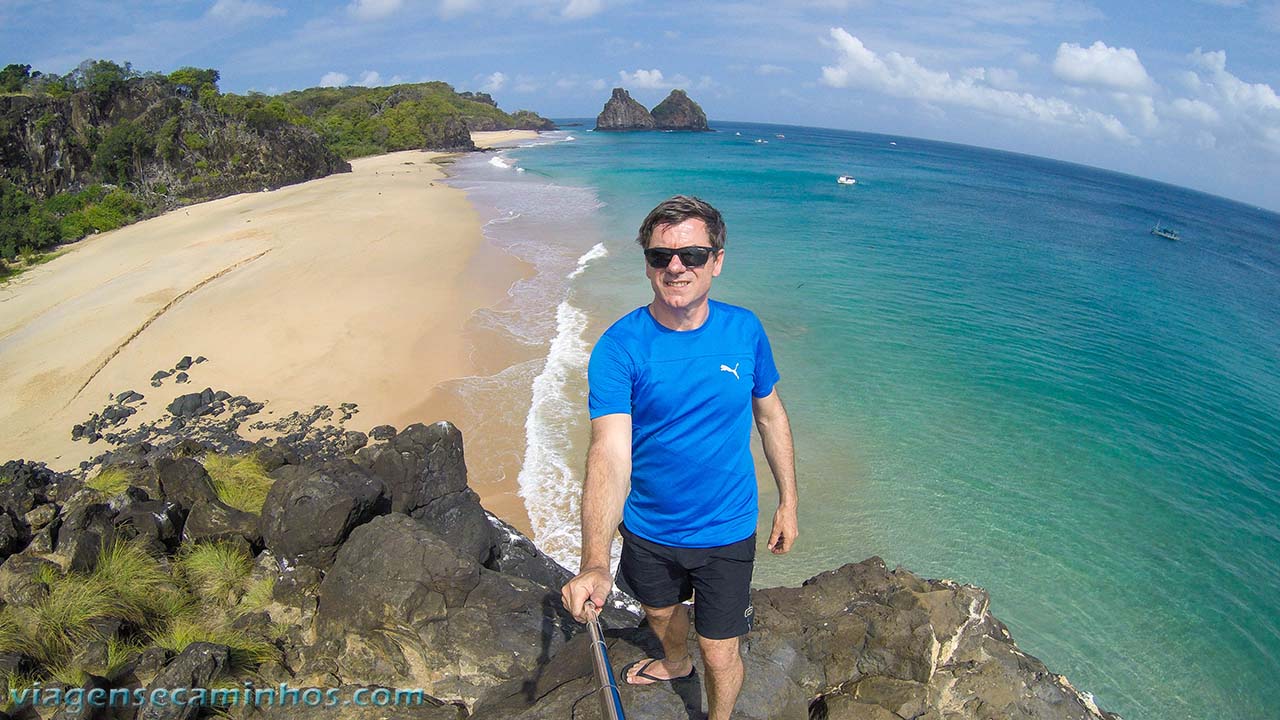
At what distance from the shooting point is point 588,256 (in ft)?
73.6

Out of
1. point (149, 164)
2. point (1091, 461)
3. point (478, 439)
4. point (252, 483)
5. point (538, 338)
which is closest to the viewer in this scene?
point (252, 483)

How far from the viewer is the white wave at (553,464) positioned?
803 cm

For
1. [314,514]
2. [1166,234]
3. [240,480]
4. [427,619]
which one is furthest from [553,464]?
[1166,234]

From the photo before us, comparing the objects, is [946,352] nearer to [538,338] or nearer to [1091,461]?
[1091,461]

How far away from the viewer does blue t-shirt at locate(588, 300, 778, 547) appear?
251cm

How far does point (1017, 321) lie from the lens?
19297 mm

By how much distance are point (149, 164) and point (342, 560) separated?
133ft

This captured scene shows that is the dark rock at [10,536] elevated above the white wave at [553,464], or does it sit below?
above

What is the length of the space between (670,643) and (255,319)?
49.0 feet

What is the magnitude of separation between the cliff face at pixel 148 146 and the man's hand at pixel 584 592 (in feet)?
129

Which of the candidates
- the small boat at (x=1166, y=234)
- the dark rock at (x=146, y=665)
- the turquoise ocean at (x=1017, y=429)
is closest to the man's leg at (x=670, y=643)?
the dark rock at (x=146, y=665)

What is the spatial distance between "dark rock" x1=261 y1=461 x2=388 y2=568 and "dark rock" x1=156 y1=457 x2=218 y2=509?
1.06m

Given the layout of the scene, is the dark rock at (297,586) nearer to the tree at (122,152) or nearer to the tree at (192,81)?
the tree at (122,152)

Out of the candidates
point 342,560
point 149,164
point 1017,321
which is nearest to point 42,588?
point 342,560
